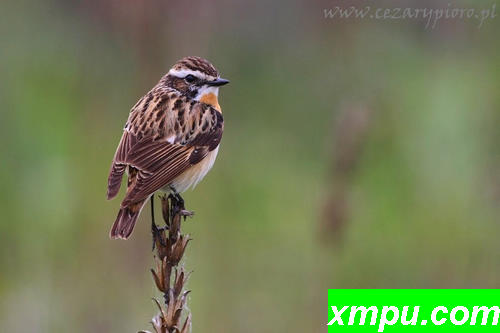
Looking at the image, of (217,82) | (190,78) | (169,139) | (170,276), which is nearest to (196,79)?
(190,78)

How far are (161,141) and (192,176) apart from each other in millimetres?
297

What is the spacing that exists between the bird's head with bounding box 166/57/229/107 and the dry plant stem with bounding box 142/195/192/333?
1.52 m

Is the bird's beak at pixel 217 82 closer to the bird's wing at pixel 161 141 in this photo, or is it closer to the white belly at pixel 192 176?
the bird's wing at pixel 161 141

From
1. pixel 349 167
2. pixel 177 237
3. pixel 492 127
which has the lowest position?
pixel 177 237

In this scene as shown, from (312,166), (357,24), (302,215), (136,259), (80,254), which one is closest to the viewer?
(136,259)

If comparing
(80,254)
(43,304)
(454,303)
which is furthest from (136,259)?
(454,303)

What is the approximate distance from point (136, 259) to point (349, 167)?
4.64ft

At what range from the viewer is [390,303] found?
6.07 m

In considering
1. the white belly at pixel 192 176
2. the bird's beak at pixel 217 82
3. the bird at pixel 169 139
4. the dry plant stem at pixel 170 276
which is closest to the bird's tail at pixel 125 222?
the bird at pixel 169 139

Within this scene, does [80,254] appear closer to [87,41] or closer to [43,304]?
[43,304]

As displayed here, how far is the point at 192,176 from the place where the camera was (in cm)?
580

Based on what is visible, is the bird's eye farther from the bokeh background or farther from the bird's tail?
the bird's tail

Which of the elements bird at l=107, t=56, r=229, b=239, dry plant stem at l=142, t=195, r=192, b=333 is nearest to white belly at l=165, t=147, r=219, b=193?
bird at l=107, t=56, r=229, b=239

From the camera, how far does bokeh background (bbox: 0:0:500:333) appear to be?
6191 mm
